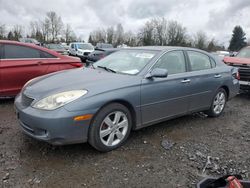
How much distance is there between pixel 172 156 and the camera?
3471 mm

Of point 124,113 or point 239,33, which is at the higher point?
point 239,33

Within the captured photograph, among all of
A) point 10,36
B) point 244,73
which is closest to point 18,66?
point 244,73

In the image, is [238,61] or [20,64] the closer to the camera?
[20,64]

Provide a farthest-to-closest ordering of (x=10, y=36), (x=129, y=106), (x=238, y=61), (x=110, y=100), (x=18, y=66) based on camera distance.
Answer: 1. (x=10, y=36)
2. (x=238, y=61)
3. (x=18, y=66)
4. (x=129, y=106)
5. (x=110, y=100)

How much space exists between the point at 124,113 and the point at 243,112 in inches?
149

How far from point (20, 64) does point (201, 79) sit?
3864 millimetres

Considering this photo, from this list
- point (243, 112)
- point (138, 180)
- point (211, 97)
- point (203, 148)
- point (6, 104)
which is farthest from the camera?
point (243, 112)

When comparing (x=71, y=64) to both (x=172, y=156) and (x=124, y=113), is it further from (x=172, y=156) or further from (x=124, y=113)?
(x=172, y=156)

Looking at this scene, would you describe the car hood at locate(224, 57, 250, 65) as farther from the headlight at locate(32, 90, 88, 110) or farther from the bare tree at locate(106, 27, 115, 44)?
the bare tree at locate(106, 27, 115, 44)

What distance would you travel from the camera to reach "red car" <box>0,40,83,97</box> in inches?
209

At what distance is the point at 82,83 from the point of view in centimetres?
336

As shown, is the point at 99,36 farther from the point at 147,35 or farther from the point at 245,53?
the point at 245,53

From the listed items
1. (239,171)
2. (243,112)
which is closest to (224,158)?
(239,171)

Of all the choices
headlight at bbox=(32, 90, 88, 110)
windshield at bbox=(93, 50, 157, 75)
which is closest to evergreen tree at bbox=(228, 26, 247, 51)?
windshield at bbox=(93, 50, 157, 75)
